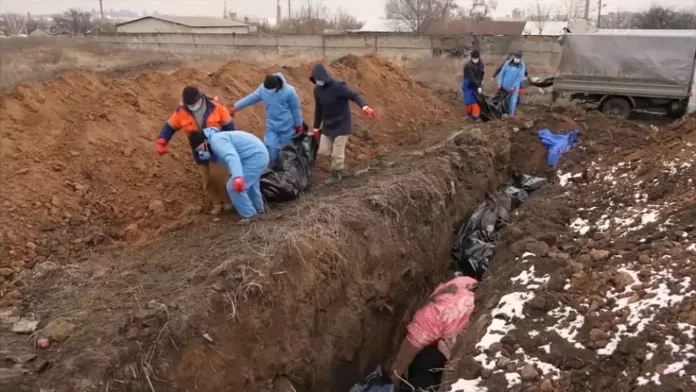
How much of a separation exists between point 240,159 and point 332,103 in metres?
1.76

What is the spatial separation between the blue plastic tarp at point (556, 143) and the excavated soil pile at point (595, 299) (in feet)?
7.91

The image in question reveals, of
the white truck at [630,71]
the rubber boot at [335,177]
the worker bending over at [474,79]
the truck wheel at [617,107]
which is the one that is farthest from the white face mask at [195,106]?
the truck wheel at [617,107]

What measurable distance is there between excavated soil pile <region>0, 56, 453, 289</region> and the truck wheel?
655cm

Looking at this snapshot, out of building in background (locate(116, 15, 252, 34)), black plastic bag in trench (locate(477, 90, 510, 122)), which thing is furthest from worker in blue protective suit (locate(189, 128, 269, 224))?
building in background (locate(116, 15, 252, 34))

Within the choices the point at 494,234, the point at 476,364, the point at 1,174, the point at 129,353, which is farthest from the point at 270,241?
the point at 1,174

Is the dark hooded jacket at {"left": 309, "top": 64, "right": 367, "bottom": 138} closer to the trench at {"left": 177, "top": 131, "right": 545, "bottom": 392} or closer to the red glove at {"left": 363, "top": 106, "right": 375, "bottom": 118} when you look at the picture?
the red glove at {"left": 363, "top": 106, "right": 375, "bottom": 118}

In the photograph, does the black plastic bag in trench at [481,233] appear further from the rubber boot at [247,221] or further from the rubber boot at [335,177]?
the rubber boot at [247,221]

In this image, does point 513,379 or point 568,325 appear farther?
point 568,325

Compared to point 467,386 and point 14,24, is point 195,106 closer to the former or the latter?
point 467,386

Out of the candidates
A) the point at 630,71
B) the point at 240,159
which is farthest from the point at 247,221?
the point at 630,71

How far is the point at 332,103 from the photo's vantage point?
694 cm

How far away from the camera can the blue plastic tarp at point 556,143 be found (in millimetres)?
8930

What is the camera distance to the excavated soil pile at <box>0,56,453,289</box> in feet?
19.6

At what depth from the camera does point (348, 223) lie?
559 centimetres
